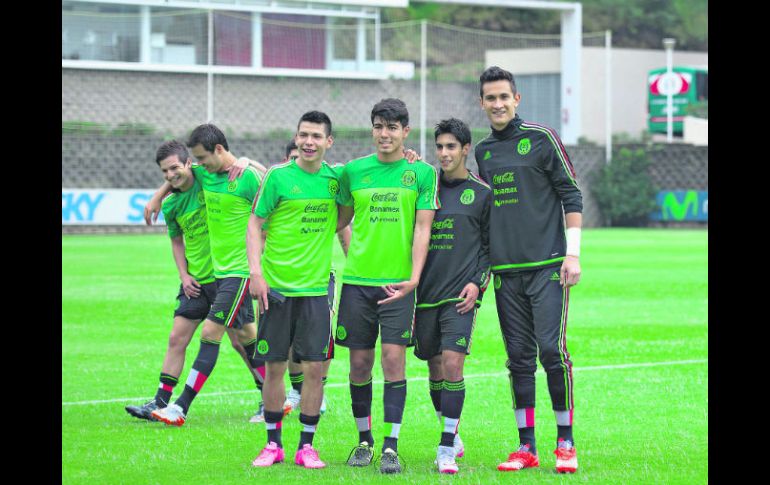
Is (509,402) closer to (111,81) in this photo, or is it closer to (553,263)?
(553,263)

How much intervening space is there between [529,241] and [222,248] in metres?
2.58

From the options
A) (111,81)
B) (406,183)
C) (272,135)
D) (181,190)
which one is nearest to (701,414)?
(406,183)

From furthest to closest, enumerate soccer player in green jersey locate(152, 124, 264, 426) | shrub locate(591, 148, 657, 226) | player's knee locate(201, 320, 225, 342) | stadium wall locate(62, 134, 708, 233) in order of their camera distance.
Result: shrub locate(591, 148, 657, 226) → stadium wall locate(62, 134, 708, 233) → player's knee locate(201, 320, 225, 342) → soccer player in green jersey locate(152, 124, 264, 426)

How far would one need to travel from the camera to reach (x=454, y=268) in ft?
22.4

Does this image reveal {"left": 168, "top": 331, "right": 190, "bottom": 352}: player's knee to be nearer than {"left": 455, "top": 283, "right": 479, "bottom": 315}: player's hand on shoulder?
No

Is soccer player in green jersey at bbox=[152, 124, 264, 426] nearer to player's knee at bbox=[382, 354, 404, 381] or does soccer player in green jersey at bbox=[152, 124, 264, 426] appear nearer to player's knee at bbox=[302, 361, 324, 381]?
player's knee at bbox=[302, 361, 324, 381]

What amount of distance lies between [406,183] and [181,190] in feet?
8.22

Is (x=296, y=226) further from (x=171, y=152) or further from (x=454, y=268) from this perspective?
(x=171, y=152)

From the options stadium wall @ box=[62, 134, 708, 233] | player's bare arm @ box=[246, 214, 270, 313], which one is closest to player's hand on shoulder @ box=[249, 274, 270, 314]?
player's bare arm @ box=[246, 214, 270, 313]

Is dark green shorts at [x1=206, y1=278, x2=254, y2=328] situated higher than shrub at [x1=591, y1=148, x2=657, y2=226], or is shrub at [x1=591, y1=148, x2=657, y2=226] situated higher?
shrub at [x1=591, y1=148, x2=657, y2=226]

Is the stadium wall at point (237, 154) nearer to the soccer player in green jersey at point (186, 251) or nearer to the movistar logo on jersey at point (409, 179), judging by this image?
the soccer player in green jersey at point (186, 251)

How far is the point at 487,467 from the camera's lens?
22.1 feet

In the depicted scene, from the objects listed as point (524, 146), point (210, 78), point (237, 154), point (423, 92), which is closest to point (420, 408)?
point (524, 146)

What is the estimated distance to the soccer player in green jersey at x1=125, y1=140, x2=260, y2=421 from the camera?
8602 millimetres
